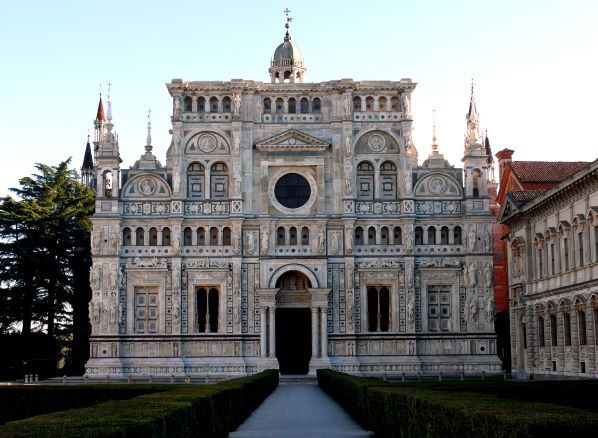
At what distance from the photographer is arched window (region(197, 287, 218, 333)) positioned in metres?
64.3

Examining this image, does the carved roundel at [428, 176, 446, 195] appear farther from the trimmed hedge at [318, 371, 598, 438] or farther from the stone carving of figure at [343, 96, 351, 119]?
the trimmed hedge at [318, 371, 598, 438]

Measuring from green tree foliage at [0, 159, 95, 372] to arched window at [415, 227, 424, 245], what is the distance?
80.8 ft

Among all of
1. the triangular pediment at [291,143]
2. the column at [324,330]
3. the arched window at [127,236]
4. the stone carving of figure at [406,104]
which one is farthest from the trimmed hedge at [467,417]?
the stone carving of figure at [406,104]

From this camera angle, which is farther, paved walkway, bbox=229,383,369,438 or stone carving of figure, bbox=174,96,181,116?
stone carving of figure, bbox=174,96,181,116

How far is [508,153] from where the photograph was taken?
75.1 m

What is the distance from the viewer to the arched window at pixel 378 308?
212 feet

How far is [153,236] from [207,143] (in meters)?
7.13

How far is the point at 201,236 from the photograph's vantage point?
2569 inches

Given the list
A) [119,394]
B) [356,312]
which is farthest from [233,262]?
[119,394]

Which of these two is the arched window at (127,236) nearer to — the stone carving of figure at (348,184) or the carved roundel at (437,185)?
the stone carving of figure at (348,184)

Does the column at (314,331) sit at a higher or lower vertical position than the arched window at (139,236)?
lower

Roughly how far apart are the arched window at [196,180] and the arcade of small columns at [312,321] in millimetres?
7780

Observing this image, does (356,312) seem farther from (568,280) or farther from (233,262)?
(568,280)

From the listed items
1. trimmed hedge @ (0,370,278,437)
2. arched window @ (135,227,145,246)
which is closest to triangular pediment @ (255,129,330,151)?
arched window @ (135,227,145,246)
